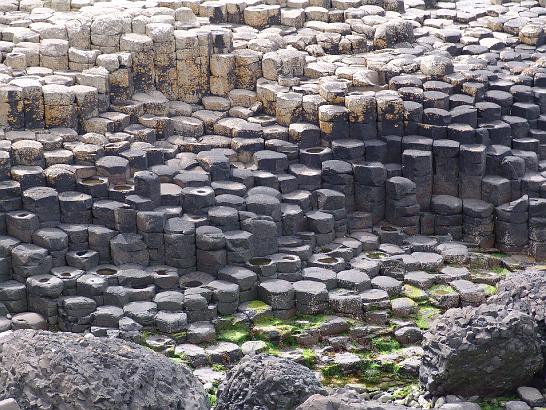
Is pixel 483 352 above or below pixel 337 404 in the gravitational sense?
below

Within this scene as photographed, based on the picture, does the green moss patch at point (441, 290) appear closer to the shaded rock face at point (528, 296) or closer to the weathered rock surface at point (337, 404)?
the shaded rock face at point (528, 296)

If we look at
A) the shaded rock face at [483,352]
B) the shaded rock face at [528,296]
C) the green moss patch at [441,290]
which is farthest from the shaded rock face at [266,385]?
the green moss patch at [441,290]

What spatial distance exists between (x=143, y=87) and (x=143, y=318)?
5504 mm

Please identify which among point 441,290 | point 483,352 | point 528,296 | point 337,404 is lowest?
point 441,290

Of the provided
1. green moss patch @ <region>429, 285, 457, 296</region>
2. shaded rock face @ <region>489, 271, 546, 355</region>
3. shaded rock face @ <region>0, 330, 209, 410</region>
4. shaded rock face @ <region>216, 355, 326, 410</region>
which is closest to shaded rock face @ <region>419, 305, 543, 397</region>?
shaded rock face @ <region>489, 271, 546, 355</region>

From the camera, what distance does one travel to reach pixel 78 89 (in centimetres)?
2606

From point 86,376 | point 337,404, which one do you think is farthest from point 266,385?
point 86,376

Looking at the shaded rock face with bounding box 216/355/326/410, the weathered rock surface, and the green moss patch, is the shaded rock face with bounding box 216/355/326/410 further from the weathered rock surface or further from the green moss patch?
the green moss patch

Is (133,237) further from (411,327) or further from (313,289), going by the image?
(411,327)

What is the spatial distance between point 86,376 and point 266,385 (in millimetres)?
2453

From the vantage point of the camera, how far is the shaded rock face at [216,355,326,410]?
1959cm

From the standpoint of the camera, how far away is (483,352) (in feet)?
70.2

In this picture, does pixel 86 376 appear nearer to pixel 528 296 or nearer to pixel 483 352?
pixel 483 352

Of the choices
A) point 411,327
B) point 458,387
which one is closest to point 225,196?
point 411,327
